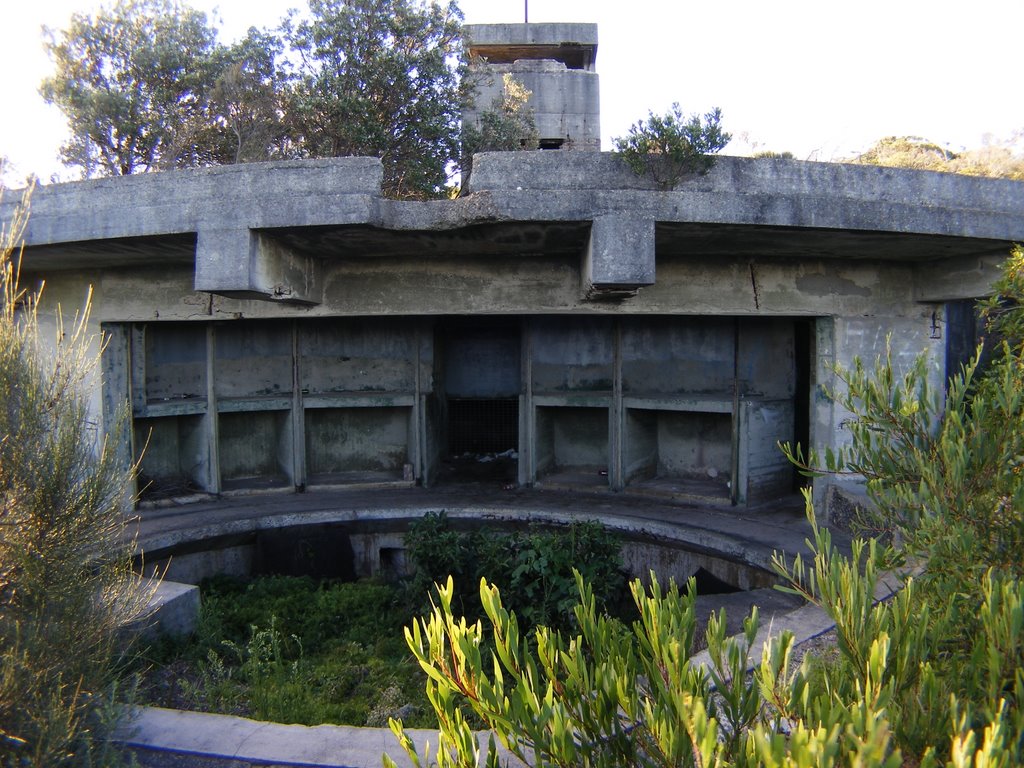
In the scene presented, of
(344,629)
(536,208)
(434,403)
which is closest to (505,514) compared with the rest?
(434,403)

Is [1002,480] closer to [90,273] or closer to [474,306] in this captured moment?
[474,306]

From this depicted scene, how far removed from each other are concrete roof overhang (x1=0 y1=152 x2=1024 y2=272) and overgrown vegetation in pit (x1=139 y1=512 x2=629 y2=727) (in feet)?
7.95

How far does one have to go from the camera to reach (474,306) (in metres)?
6.61

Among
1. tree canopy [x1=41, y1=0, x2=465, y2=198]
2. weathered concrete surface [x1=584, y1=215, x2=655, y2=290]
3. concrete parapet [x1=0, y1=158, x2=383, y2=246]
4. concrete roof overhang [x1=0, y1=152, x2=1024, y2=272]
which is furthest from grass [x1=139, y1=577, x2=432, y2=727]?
tree canopy [x1=41, y1=0, x2=465, y2=198]

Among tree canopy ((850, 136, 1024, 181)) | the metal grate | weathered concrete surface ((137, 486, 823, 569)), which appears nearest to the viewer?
weathered concrete surface ((137, 486, 823, 569))

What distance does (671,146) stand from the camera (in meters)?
5.08

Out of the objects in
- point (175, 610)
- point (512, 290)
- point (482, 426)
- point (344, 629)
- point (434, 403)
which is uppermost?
point (512, 290)

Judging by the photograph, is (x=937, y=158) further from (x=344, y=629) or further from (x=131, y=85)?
(x=131, y=85)

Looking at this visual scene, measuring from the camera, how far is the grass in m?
3.81

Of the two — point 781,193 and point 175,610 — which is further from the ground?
point 781,193

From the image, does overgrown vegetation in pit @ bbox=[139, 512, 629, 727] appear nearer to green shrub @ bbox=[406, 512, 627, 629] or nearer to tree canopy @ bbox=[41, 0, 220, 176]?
green shrub @ bbox=[406, 512, 627, 629]

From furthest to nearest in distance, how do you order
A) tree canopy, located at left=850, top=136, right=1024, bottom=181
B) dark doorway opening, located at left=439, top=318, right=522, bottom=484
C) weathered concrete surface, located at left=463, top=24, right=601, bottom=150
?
weathered concrete surface, located at left=463, top=24, right=601, bottom=150 → tree canopy, located at left=850, top=136, right=1024, bottom=181 → dark doorway opening, located at left=439, top=318, right=522, bottom=484

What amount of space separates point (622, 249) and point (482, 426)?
228 inches

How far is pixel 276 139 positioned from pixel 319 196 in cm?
751
